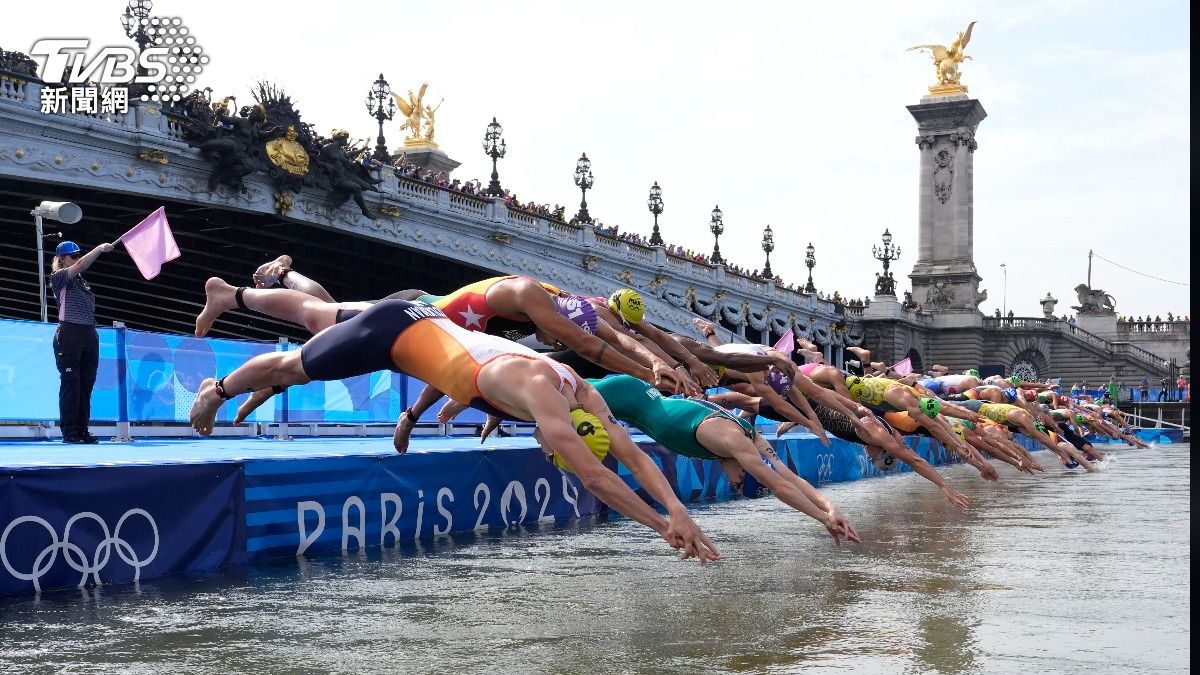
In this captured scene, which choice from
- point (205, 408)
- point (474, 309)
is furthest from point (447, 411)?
point (205, 408)

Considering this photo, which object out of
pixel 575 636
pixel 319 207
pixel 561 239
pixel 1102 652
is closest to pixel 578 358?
pixel 575 636

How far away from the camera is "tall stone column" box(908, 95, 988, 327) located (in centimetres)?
8875

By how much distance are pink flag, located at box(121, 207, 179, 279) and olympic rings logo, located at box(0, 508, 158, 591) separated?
23.3ft

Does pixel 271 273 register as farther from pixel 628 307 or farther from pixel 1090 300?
pixel 1090 300

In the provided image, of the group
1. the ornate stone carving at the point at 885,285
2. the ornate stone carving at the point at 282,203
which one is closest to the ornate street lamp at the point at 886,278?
the ornate stone carving at the point at 885,285

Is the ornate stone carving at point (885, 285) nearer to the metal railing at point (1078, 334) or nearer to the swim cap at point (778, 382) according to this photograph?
the metal railing at point (1078, 334)

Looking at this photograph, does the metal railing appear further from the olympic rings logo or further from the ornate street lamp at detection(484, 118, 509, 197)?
the olympic rings logo

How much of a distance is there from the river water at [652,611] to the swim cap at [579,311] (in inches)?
70.0

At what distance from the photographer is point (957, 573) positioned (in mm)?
9094

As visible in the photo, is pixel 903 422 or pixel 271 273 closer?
pixel 271 273

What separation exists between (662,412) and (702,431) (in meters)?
0.43

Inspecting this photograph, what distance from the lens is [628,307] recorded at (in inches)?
416

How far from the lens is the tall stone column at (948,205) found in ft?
291

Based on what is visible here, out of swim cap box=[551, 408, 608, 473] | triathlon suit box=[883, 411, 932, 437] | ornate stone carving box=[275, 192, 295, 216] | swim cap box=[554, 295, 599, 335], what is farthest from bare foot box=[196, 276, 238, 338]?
ornate stone carving box=[275, 192, 295, 216]
